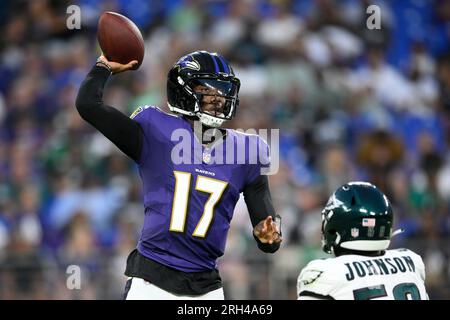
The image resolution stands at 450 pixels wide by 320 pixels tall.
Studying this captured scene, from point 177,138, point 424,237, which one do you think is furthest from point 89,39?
point 177,138

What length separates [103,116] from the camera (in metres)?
4.64

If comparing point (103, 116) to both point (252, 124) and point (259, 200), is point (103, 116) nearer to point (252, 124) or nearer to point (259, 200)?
point (259, 200)

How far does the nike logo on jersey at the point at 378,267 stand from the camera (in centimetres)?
468

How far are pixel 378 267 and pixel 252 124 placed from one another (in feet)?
16.6

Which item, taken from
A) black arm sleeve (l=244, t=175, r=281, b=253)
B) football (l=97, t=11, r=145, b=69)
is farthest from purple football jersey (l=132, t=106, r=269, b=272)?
football (l=97, t=11, r=145, b=69)

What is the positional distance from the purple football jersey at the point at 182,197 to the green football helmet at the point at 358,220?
53 centimetres

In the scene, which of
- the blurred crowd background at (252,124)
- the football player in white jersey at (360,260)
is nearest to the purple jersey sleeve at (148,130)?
the football player in white jersey at (360,260)

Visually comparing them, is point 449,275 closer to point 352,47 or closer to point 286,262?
point 286,262

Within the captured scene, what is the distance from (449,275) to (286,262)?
4.64 feet

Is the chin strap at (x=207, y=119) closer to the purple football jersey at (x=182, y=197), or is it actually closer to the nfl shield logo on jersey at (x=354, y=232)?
the purple football jersey at (x=182, y=197)

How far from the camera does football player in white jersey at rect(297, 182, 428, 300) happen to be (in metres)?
4.65

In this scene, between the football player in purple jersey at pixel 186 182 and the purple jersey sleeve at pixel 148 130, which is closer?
the football player in purple jersey at pixel 186 182

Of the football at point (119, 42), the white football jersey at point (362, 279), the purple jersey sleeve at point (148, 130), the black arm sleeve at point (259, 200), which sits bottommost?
the white football jersey at point (362, 279)

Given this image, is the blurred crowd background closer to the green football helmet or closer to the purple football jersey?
the green football helmet
